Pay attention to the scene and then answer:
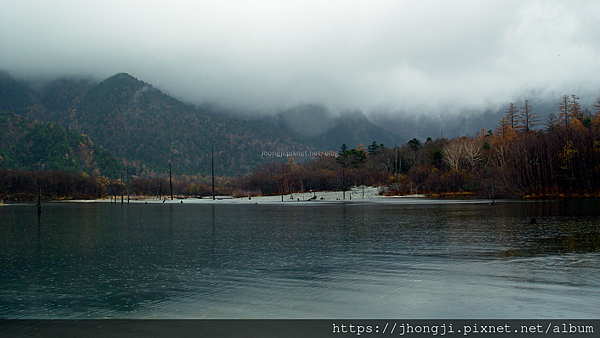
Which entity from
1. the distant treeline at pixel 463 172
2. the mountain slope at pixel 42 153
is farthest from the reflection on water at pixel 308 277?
the mountain slope at pixel 42 153

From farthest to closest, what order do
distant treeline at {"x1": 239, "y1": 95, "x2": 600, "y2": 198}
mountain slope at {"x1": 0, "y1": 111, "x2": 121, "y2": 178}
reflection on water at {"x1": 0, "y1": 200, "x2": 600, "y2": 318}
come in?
mountain slope at {"x1": 0, "y1": 111, "x2": 121, "y2": 178}, distant treeline at {"x1": 239, "y1": 95, "x2": 600, "y2": 198}, reflection on water at {"x1": 0, "y1": 200, "x2": 600, "y2": 318}

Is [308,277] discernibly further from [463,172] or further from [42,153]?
[42,153]

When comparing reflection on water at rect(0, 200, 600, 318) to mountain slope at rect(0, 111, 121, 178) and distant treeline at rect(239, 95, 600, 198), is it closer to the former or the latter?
distant treeline at rect(239, 95, 600, 198)

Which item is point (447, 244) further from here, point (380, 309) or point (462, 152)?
point (462, 152)

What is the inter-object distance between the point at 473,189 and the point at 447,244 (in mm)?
76217

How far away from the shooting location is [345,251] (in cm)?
1614

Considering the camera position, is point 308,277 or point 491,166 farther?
point 491,166

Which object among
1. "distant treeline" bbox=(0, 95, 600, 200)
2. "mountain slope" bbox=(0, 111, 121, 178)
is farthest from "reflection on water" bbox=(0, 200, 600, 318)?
"mountain slope" bbox=(0, 111, 121, 178)

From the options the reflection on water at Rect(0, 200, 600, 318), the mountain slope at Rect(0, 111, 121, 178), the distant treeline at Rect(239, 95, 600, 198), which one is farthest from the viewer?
the mountain slope at Rect(0, 111, 121, 178)

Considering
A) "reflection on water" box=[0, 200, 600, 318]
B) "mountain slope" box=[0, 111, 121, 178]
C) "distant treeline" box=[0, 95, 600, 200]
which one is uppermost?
"mountain slope" box=[0, 111, 121, 178]

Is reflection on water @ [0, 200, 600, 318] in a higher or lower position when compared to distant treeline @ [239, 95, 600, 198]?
lower

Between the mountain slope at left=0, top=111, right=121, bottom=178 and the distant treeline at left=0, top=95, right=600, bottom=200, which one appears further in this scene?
the mountain slope at left=0, top=111, right=121, bottom=178

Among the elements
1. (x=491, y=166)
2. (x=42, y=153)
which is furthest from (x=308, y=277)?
(x=42, y=153)

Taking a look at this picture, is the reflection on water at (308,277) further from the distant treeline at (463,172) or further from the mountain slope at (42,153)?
the mountain slope at (42,153)
